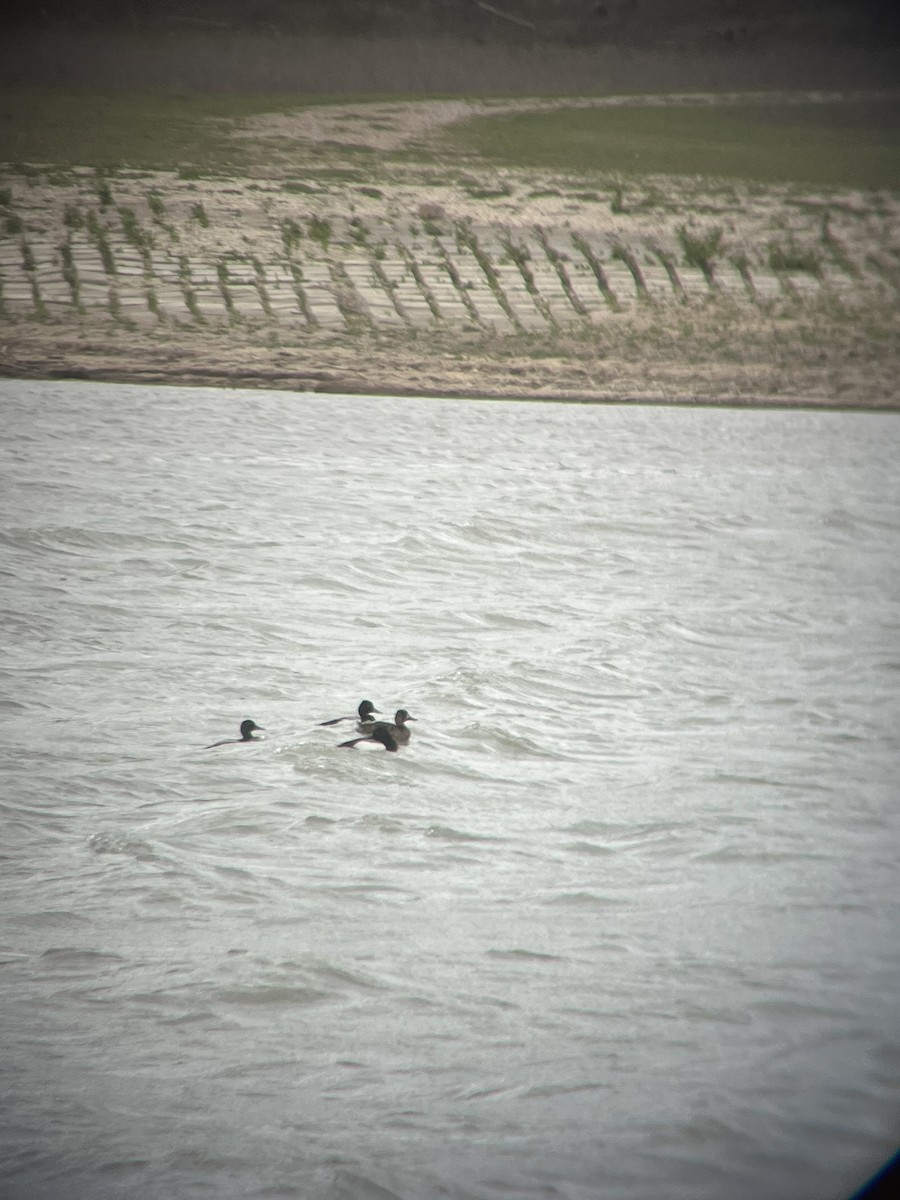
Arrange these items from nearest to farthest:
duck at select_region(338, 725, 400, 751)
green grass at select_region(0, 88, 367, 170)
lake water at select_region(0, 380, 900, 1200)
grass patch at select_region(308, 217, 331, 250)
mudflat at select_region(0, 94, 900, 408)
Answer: lake water at select_region(0, 380, 900, 1200) < duck at select_region(338, 725, 400, 751) < mudflat at select_region(0, 94, 900, 408) < grass patch at select_region(308, 217, 331, 250) < green grass at select_region(0, 88, 367, 170)

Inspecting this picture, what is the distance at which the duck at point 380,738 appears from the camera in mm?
3619

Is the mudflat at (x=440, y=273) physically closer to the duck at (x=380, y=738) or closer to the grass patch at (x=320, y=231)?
the grass patch at (x=320, y=231)

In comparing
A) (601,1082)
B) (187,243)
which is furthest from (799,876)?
(187,243)

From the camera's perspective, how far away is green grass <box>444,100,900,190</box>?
1172 cm

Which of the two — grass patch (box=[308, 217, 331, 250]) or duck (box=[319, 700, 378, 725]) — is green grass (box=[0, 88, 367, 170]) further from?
duck (box=[319, 700, 378, 725])

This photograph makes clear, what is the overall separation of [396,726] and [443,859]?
627 millimetres

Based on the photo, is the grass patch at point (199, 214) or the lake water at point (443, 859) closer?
the lake water at point (443, 859)

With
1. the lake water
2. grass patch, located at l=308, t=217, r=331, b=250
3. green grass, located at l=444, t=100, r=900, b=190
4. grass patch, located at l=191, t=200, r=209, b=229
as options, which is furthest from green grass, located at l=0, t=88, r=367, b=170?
the lake water

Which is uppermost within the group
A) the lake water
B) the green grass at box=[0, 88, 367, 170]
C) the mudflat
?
the green grass at box=[0, 88, 367, 170]

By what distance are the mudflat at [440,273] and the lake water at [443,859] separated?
10.9 ft

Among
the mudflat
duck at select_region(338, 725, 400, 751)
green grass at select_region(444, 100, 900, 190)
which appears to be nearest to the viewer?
duck at select_region(338, 725, 400, 751)

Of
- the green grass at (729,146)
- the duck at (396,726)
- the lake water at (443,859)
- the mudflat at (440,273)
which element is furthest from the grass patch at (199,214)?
the duck at (396,726)

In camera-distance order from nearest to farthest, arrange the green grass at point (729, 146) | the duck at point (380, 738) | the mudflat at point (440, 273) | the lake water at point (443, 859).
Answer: the lake water at point (443, 859) < the duck at point (380, 738) < the mudflat at point (440, 273) < the green grass at point (729, 146)

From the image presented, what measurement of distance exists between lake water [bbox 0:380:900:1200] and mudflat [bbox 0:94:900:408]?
333 cm
